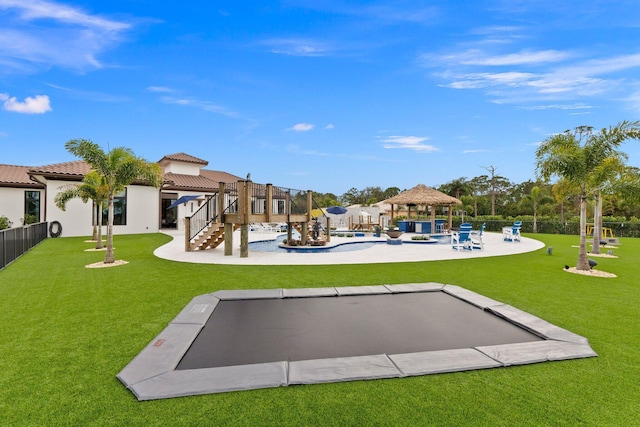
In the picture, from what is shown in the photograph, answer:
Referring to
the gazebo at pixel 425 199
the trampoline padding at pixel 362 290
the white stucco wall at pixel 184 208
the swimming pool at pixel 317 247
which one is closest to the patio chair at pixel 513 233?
the swimming pool at pixel 317 247

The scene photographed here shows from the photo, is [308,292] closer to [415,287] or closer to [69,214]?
[415,287]

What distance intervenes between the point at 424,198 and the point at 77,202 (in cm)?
2174

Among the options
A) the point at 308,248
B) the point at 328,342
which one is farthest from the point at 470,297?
the point at 308,248

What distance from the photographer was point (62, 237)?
1812 cm

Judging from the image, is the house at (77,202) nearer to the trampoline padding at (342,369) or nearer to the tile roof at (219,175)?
the tile roof at (219,175)

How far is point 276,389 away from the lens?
289 centimetres

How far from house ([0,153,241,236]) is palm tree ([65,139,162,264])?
10695 millimetres

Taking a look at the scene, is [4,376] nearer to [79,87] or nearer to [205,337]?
[205,337]

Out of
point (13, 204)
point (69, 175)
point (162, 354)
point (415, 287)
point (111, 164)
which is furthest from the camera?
point (13, 204)

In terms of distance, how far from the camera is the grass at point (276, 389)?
2494mm

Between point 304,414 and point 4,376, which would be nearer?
point 304,414

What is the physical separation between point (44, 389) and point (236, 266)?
6.76 meters

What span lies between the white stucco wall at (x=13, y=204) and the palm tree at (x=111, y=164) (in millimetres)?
14151

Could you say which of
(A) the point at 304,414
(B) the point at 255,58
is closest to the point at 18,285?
(A) the point at 304,414
